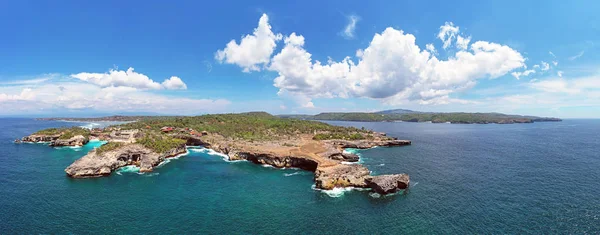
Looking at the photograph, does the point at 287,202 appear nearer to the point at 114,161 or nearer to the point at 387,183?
the point at 387,183

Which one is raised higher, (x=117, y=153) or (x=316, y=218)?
(x=117, y=153)

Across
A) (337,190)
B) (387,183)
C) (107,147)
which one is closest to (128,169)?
(107,147)

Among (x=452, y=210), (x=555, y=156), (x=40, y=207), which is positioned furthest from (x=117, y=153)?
(x=555, y=156)

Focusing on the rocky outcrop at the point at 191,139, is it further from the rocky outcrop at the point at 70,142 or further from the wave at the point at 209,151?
the rocky outcrop at the point at 70,142

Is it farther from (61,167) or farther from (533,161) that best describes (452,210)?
(61,167)

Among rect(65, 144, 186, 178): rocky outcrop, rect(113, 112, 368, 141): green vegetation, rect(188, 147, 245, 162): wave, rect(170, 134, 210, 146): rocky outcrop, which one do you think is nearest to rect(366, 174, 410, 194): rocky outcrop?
rect(188, 147, 245, 162): wave

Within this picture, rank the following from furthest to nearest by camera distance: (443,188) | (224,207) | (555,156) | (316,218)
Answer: (555,156), (443,188), (224,207), (316,218)

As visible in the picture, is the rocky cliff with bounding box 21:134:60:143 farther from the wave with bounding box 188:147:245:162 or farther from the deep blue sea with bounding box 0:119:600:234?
the wave with bounding box 188:147:245:162

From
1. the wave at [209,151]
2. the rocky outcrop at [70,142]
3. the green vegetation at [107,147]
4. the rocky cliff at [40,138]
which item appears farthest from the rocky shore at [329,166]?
the rocky cliff at [40,138]
